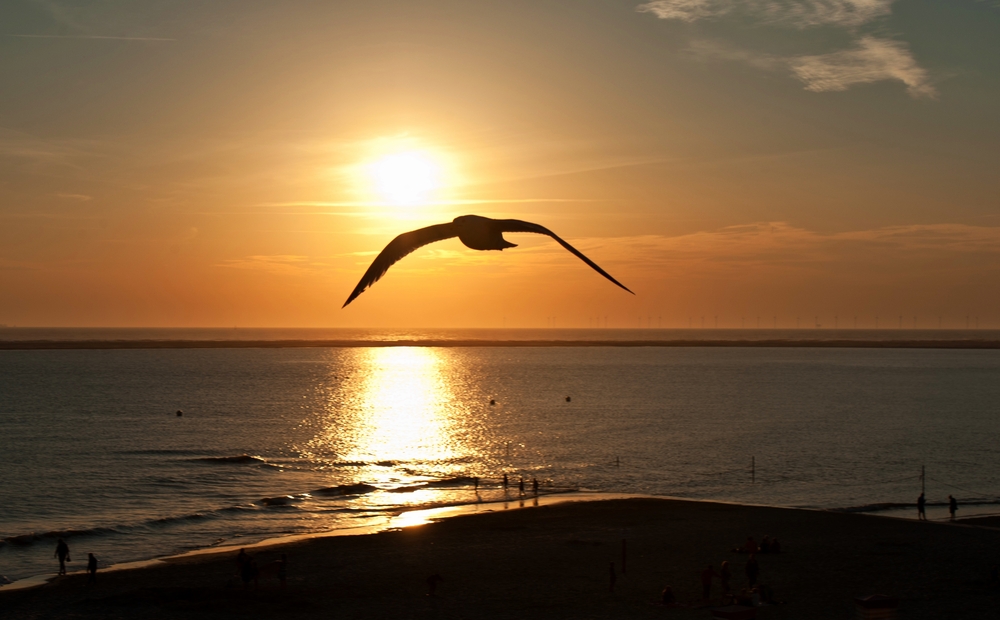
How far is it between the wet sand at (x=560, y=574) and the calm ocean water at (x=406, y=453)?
6305 mm

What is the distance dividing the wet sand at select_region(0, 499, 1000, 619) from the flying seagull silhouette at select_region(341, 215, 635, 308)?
18027 millimetres

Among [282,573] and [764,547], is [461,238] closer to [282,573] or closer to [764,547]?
[282,573]

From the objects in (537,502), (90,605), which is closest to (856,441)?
(537,502)

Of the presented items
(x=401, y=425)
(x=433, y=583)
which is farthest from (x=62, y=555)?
(x=401, y=425)

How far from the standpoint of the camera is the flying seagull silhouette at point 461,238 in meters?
10.0

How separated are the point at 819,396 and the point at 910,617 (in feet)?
386

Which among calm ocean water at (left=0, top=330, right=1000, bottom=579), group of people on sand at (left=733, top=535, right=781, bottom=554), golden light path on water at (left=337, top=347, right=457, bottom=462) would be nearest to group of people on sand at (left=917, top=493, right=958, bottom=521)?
calm ocean water at (left=0, top=330, right=1000, bottom=579)

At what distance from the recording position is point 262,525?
42.1 meters

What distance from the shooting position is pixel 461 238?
34.2 ft

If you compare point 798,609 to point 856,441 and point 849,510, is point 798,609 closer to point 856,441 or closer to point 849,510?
point 849,510

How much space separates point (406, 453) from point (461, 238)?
64005 mm

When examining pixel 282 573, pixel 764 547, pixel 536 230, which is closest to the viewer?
pixel 536 230

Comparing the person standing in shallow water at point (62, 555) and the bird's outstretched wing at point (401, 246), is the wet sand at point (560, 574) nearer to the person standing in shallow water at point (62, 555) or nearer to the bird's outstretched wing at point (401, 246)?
the person standing in shallow water at point (62, 555)

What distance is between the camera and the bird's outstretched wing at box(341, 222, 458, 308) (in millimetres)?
10781
